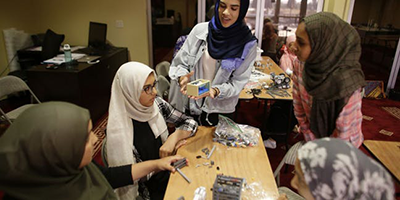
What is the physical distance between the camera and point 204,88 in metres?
1.54

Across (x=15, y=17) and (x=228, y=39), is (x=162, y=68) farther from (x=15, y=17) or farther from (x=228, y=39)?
(x=15, y=17)

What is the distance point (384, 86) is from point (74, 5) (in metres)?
5.68

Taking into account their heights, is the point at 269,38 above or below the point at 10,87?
above

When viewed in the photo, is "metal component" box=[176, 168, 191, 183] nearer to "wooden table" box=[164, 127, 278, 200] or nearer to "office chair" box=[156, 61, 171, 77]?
"wooden table" box=[164, 127, 278, 200]

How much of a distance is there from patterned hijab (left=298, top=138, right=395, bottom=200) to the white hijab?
947 millimetres

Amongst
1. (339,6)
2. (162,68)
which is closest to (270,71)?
(162,68)

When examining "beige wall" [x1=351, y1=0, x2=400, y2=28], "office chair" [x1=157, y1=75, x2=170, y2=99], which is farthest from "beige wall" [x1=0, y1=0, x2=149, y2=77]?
"beige wall" [x1=351, y1=0, x2=400, y2=28]

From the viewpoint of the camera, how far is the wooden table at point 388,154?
152cm

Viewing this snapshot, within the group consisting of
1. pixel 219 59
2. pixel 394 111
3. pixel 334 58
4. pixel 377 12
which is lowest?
pixel 394 111

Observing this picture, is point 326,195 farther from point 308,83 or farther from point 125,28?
point 125,28

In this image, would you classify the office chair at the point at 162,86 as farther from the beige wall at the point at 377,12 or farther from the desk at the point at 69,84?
the beige wall at the point at 377,12

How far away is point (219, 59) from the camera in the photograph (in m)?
1.79

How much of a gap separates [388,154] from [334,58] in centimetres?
85

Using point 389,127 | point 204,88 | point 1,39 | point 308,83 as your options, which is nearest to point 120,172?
point 204,88
